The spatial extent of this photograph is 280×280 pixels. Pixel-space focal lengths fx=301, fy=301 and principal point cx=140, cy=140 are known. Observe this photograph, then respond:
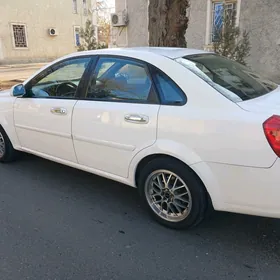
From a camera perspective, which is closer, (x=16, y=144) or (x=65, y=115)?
(x=65, y=115)

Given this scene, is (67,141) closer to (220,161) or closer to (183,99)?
(183,99)

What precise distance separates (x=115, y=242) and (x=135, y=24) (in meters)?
10.0

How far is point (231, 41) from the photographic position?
26.9 feet

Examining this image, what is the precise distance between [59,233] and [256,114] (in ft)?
6.55

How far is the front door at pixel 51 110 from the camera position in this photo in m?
3.34

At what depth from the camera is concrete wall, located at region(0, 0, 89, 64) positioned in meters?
25.2

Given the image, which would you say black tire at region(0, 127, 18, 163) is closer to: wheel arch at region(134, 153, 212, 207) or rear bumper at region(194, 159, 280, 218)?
wheel arch at region(134, 153, 212, 207)

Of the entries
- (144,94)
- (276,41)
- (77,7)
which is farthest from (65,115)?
(77,7)

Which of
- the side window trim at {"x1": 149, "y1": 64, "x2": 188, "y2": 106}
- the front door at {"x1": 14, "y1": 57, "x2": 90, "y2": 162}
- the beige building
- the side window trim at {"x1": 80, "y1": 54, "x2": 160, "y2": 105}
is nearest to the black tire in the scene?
the front door at {"x1": 14, "y1": 57, "x2": 90, "y2": 162}

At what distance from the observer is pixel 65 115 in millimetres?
3299

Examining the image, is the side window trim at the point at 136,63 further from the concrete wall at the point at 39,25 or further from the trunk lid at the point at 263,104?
the concrete wall at the point at 39,25

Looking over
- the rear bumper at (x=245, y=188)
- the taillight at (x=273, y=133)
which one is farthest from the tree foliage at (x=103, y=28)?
the taillight at (x=273, y=133)

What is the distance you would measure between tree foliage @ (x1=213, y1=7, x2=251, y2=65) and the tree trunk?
9.78 ft

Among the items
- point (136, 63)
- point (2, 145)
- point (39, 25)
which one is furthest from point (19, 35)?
point (136, 63)
